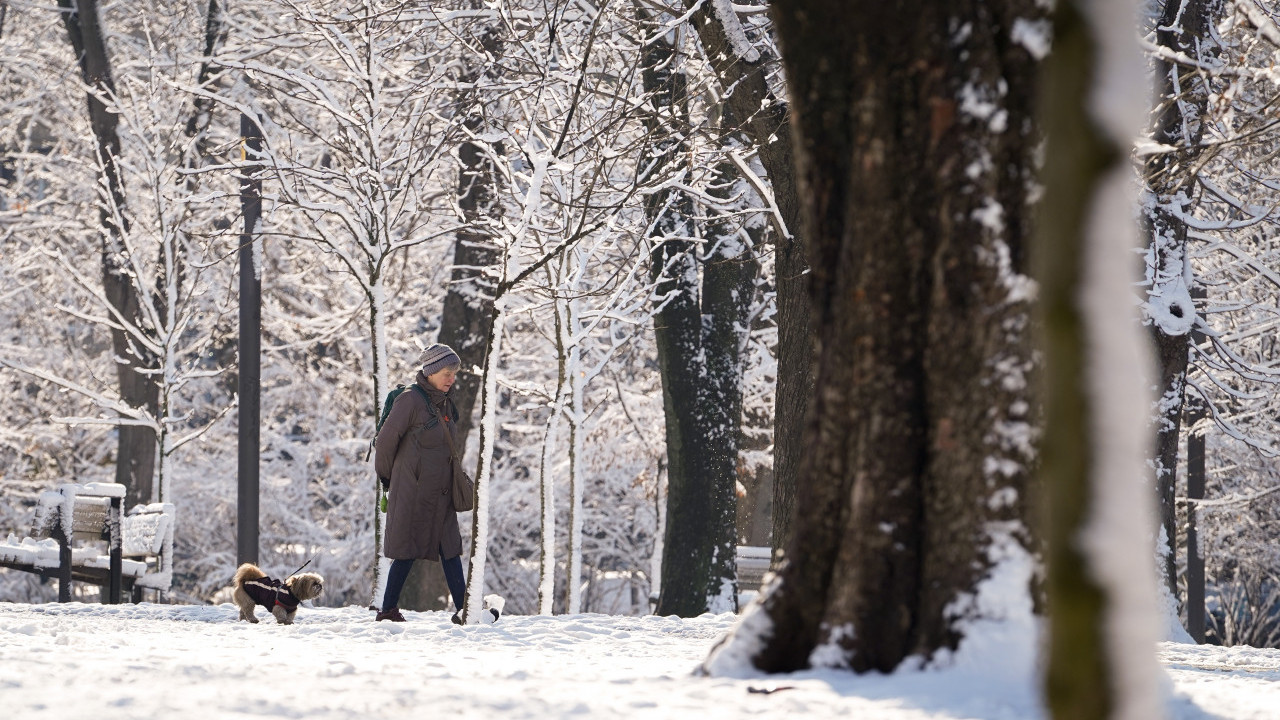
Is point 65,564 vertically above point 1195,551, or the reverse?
point 65,564

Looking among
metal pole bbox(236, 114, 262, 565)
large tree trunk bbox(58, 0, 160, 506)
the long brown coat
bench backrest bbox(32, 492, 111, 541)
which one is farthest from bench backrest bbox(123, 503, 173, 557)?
the long brown coat

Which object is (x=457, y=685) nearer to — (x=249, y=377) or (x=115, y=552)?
(x=115, y=552)

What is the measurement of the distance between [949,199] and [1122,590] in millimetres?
2377

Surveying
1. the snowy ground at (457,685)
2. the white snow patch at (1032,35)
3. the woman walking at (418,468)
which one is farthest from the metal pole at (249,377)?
the white snow patch at (1032,35)

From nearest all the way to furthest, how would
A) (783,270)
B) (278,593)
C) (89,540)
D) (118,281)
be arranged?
1. (278,593)
2. (783,270)
3. (89,540)
4. (118,281)

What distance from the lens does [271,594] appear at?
8.30 m

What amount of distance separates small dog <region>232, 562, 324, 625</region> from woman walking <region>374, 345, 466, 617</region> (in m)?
0.59

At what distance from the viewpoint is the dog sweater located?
8266mm

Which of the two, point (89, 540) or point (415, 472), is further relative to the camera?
point (89, 540)

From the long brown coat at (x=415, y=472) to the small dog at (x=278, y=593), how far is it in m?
0.74

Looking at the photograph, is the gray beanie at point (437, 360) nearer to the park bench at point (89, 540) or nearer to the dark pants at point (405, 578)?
the dark pants at point (405, 578)

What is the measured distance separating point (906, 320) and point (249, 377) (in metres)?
10.3

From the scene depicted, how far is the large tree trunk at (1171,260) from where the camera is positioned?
31.7 ft

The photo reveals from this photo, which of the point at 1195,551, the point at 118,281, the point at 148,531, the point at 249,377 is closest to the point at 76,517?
the point at 148,531
